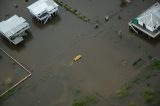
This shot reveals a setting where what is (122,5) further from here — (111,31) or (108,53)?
(108,53)

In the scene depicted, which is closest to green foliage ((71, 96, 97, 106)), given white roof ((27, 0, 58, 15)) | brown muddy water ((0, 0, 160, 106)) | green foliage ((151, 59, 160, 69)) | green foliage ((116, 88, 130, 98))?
brown muddy water ((0, 0, 160, 106))

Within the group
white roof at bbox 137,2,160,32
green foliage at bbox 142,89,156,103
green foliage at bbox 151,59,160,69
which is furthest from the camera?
white roof at bbox 137,2,160,32

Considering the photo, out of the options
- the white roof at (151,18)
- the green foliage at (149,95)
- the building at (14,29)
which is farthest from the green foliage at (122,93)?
the building at (14,29)

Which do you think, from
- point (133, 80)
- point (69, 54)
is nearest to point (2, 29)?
point (69, 54)

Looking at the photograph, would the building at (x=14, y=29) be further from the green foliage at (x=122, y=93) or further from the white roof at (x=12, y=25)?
the green foliage at (x=122, y=93)

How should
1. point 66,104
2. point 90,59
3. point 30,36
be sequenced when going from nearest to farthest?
point 66,104 < point 90,59 < point 30,36

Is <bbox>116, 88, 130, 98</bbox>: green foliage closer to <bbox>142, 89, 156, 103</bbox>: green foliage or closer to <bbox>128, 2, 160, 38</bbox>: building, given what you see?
<bbox>142, 89, 156, 103</bbox>: green foliage
